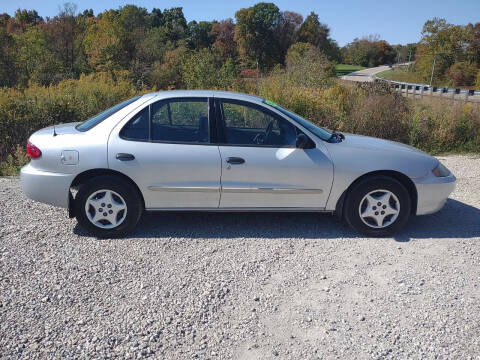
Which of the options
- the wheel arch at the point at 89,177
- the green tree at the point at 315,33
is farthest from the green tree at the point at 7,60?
the green tree at the point at 315,33

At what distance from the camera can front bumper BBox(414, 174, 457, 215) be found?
15.6ft

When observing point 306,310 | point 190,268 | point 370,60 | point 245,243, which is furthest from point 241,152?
point 370,60

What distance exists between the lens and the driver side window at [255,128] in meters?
4.63

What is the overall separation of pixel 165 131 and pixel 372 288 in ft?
8.80

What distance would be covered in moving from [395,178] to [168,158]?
8.65ft

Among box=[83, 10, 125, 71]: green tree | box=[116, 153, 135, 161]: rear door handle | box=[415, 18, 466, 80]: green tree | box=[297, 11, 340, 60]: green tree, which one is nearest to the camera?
box=[116, 153, 135, 161]: rear door handle

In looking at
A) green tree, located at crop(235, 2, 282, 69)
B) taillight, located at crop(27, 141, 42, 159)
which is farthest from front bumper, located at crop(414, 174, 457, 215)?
green tree, located at crop(235, 2, 282, 69)

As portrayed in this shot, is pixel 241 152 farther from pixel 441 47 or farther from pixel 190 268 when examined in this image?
pixel 441 47

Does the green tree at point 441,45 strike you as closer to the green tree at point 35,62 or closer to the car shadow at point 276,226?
the green tree at point 35,62

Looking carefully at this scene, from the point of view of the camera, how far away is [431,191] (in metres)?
4.77

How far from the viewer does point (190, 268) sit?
3973 mm

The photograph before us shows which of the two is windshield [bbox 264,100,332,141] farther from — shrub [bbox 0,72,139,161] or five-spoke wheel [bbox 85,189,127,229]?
shrub [bbox 0,72,139,161]

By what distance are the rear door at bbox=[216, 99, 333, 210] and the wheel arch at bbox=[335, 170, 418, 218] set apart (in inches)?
8.1

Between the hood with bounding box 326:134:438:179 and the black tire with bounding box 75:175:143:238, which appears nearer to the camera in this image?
the black tire with bounding box 75:175:143:238
